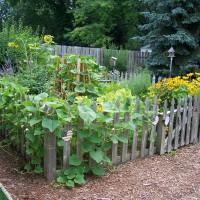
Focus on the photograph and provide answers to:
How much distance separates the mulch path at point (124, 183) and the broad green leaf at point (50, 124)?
2.13 feet

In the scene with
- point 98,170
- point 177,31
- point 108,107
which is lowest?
point 98,170

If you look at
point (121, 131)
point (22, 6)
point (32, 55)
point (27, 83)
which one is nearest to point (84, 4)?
point (22, 6)

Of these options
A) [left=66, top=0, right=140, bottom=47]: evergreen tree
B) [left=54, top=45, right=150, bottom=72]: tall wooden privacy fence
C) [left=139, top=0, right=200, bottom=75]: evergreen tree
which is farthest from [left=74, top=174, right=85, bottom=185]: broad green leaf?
[left=66, top=0, right=140, bottom=47]: evergreen tree

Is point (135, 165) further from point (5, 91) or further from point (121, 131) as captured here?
point (5, 91)

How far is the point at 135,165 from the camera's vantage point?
3627 millimetres

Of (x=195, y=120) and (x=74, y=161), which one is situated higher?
(x=195, y=120)

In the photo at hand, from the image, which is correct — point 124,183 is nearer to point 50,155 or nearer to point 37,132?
point 50,155

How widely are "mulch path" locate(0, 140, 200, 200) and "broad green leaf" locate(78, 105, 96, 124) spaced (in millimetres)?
735

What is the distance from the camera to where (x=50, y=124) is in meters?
2.81

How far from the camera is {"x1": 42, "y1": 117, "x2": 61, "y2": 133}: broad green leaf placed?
2771 mm

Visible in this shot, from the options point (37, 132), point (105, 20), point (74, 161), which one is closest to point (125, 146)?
point (74, 161)

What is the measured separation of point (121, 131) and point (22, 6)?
25.4 meters

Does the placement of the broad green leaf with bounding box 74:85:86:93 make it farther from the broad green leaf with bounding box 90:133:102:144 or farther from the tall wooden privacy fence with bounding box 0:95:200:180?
the broad green leaf with bounding box 90:133:102:144

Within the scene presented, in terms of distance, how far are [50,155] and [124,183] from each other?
2.83ft
